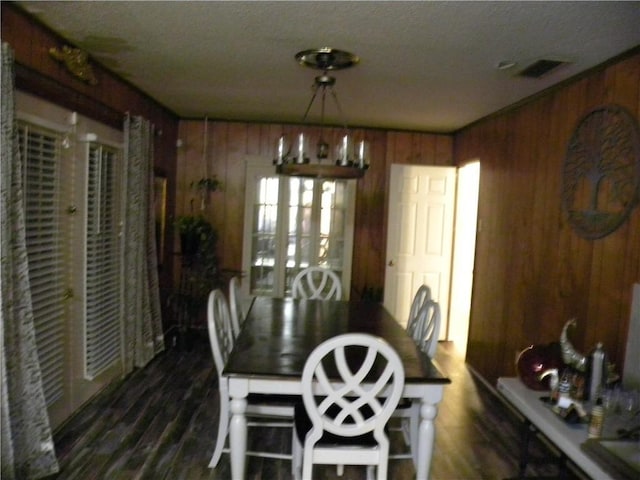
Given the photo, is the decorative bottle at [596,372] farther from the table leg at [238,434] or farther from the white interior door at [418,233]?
the white interior door at [418,233]

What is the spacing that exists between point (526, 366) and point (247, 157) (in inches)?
149

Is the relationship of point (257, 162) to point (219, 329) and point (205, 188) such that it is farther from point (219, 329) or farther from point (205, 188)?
point (219, 329)

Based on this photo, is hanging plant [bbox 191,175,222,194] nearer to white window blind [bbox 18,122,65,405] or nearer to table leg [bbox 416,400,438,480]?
white window blind [bbox 18,122,65,405]

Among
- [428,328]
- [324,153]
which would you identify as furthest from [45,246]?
[428,328]

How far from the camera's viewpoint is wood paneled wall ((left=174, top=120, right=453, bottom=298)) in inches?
211

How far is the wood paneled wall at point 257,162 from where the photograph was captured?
537 cm

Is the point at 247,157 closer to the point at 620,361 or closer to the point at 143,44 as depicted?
the point at 143,44

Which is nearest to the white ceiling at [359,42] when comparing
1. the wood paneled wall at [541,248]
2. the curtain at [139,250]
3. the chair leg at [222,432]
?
the wood paneled wall at [541,248]

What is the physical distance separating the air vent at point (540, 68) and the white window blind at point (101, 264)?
9.48ft

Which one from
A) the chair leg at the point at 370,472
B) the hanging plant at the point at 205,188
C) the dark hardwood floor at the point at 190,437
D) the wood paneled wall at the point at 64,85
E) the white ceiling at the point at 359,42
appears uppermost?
the white ceiling at the point at 359,42

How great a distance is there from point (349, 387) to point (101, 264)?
88.6 inches

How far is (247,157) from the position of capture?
5375 mm

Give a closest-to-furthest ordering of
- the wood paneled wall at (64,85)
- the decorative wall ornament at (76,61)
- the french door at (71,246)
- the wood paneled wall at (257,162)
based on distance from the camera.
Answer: the wood paneled wall at (64,85) < the french door at (71,246) < the decorative wall ornament at (76,61) < the wood paneled wall at (257,162)

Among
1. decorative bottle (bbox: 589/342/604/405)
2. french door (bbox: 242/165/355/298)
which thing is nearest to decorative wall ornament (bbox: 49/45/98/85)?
french door (bbox: 242/165/355/298)
